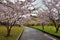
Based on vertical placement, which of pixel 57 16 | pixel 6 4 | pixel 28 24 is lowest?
pixel 28 24

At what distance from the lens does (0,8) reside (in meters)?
17.0

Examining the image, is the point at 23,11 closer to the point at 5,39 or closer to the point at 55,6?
the point at 5,39

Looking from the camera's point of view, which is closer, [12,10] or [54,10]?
[12,10]

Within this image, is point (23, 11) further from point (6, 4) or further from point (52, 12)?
point (52, 12)

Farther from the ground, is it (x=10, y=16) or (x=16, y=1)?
(x=16, y=1)

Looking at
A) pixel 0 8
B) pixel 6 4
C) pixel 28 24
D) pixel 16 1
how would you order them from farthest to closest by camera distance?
pixel 28 24
pixel 16 1
pixel 6 4
pixel 0 8

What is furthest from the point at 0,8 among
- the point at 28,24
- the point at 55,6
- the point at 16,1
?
the point at 28,24

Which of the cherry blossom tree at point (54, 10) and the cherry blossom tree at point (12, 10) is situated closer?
the cherry blossom tree at point (12, 10)

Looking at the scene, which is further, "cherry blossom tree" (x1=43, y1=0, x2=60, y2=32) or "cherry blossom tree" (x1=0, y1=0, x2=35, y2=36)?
"cherry blossom tree" (x1=43, y1=0, x2=60, y2=32)

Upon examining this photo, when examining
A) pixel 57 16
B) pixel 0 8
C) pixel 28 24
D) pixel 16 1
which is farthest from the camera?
pixel 28 24

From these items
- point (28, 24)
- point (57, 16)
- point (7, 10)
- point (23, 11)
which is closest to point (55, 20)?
point (57, 16)

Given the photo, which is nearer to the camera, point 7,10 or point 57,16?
point 7,10

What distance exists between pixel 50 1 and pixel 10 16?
10782mm

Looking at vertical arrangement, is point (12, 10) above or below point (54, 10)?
above
